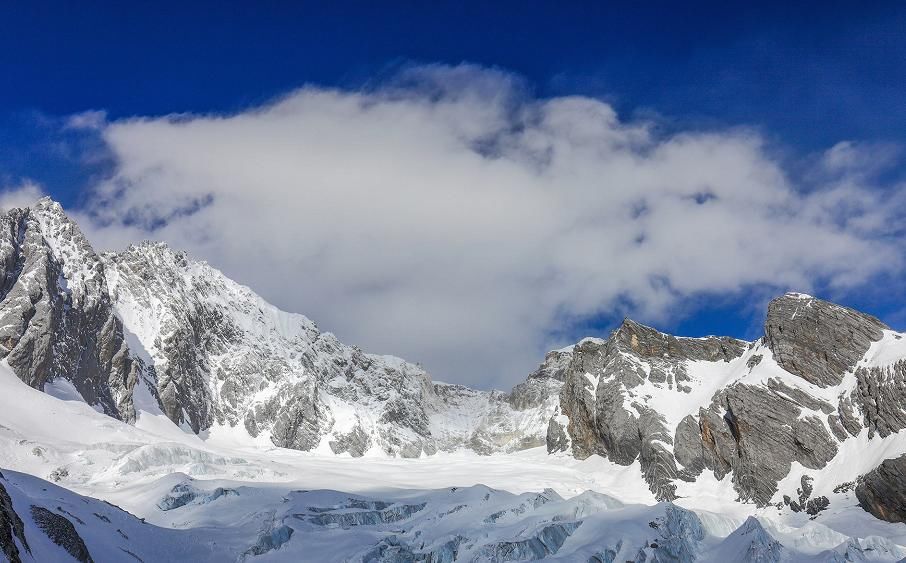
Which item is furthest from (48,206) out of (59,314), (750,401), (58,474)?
(750,401)

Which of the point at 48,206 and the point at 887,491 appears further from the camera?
the point at 48,206

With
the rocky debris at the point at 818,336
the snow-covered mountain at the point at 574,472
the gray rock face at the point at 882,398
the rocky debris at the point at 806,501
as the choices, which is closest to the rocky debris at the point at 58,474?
the snow-covered mountain at the point at 574,472

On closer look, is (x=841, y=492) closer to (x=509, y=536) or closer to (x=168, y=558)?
(x=509, y=536)

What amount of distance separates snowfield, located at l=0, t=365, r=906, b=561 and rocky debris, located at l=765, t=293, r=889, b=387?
42.3ft

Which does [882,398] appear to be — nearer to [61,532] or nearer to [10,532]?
[61,532]

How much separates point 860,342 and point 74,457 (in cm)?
10202

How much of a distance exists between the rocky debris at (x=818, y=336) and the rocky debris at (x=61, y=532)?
84.2 m

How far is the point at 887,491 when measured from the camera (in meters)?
69.4

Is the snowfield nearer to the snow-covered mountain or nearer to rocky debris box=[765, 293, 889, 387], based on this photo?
the snow-covered mountain

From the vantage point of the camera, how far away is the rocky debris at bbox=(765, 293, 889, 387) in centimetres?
8975

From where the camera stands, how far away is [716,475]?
9762 cm

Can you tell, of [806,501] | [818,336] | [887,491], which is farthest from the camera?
[818,336]

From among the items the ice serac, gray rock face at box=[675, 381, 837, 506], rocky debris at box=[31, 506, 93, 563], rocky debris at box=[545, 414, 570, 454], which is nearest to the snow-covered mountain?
rocky debris at box=[31, 506, 93, 563]

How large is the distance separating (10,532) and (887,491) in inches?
2836
